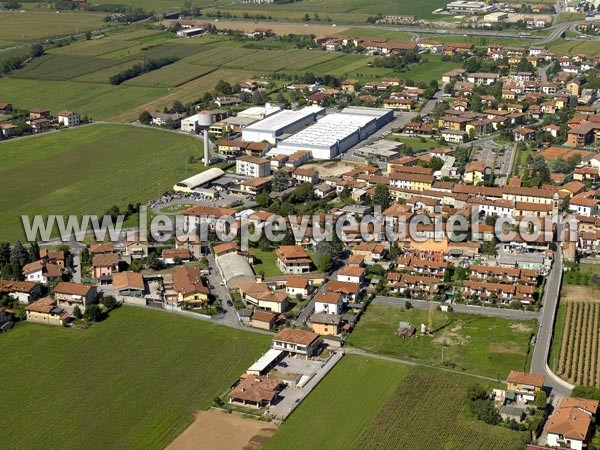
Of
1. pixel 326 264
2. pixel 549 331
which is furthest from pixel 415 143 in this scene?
pixel 549 331

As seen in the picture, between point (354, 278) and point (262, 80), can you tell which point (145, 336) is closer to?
point (354, 278)

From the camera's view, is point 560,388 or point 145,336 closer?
point 560,388

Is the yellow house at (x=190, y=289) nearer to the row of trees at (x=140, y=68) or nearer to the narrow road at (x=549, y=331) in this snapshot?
the narrow road at (x=549, y=331)

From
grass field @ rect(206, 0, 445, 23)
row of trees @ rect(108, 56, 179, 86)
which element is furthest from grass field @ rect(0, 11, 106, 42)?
row of trees @ rect(108, 56, 179, 86)

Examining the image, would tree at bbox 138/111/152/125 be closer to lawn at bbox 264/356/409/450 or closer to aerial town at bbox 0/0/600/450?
aerial town at bbox 0/0/600/450

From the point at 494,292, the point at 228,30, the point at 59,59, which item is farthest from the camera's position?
the point at 228,30

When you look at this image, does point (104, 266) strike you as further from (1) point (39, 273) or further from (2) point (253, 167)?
(2) point (253, 167)

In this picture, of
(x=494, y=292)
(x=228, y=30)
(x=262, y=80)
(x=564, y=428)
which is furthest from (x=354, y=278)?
(x=228, y=30)
